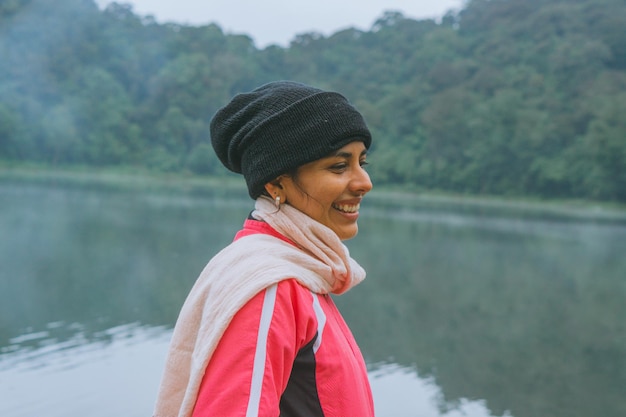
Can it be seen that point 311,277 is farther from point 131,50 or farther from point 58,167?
point 131,50

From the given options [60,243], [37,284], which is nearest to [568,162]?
[60,243]

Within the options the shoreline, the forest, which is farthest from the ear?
the forest

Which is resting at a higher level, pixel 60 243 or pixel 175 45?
pixel 175 45

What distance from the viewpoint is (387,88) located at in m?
41.2

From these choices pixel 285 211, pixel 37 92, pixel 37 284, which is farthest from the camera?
pixel 37 92

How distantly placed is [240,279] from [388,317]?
560 cm

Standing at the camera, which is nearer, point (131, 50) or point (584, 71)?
point (584, 71)

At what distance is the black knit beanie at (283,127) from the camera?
3.39 feet

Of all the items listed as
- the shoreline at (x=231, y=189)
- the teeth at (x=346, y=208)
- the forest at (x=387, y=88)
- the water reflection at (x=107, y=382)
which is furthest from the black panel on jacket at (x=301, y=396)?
the forest at (x=387, y=88)

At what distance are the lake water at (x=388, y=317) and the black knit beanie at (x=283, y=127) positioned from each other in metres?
2.71

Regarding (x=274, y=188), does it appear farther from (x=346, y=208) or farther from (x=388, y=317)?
(x=388, y=317)

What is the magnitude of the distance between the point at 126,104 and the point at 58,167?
6981 millimetres

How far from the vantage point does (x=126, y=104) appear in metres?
42.7

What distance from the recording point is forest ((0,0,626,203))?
100.0 ft
